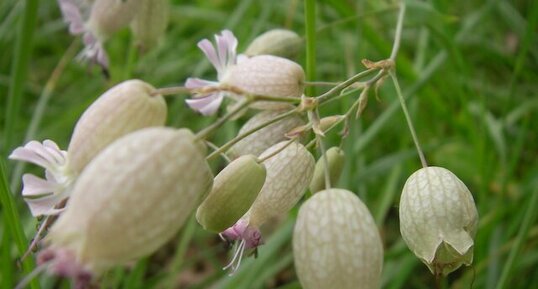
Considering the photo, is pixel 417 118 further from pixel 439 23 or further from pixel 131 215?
pixel 131 215

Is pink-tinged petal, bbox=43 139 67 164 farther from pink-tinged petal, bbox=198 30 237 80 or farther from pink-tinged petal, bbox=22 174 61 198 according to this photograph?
pink-tinged petal, bbox=198 30 237 80

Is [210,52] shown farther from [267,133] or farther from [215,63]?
[267,133]

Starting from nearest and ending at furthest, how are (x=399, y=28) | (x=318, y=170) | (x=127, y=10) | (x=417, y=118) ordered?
1. (x=318, y=170)
2. (x=399, y=28)
3. (x=127, y=10)
4. (x=417, y=118)

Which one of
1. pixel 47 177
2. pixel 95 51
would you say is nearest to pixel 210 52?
pixel 47 177

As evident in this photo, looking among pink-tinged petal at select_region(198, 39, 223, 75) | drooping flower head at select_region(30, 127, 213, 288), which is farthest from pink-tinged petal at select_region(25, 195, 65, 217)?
pink-tinged petal at select_region(198, 39, 223, 75)

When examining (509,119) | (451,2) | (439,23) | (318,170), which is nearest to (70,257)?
(318,170)

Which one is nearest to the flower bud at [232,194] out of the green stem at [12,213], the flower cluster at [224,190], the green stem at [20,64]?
the flower cluster at [224,190]
